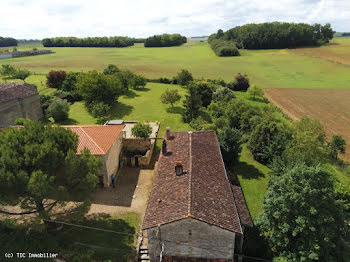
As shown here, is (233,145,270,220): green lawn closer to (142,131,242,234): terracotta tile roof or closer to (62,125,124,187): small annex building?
(142,131,242,234): terracotta tile roof

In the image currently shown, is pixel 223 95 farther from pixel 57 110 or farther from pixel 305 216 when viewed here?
pixel 305 216

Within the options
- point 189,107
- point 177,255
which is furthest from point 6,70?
point 177,255

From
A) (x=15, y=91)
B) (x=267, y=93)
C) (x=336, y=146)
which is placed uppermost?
(x=15, y=91)

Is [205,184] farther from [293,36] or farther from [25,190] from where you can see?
[293,36]

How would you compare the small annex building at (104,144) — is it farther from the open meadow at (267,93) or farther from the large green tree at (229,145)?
the large green tree at (229,145)

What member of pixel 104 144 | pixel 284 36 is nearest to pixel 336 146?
pixel 104 144

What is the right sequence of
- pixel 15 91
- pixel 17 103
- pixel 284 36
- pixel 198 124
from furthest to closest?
pixel 284 36 → pixel 15 91 → pixel 17 103 → pixel 198 124

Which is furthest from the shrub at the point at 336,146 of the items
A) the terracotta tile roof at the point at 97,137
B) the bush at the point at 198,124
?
the terracotta tile roof at the point at 97,137
